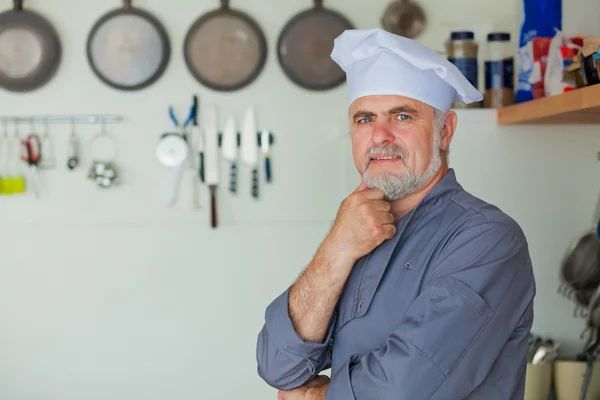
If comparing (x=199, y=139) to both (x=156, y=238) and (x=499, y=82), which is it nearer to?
(x=156, y=238)

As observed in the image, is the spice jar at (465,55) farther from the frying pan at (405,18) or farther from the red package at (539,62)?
the frying pan at (405,18)

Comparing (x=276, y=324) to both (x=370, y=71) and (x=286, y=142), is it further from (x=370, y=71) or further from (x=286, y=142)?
(x=286, y=142)

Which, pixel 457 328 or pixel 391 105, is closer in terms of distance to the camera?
pixel 457 328

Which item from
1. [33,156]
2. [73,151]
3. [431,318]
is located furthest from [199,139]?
[431,318]

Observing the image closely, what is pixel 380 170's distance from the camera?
1.18 m

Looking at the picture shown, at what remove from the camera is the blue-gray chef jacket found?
100 centimetres

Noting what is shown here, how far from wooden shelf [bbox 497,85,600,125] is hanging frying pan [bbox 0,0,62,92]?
4.61 ft

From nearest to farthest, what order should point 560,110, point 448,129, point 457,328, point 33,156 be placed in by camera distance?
point 457,328 < point 448,129 < point 560,110 < point 33,156

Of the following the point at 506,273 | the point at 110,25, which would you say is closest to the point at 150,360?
the point at 110,25

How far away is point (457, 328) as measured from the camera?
3.26 feet

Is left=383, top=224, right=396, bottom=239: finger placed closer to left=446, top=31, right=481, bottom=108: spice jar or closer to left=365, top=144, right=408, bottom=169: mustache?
left=365, top=144, right=408, bottom=169: mustache

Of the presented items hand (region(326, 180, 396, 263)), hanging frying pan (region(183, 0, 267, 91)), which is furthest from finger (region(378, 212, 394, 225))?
hanging frying pan (region(183, 0, 267, 91))

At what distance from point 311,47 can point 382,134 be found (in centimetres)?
133

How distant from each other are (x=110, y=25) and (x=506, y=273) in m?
1.77
